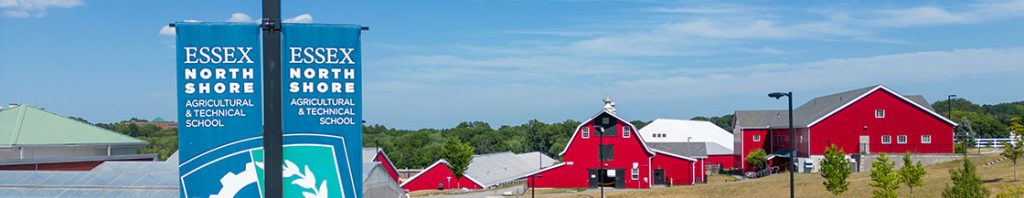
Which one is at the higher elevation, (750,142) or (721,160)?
(750,142)

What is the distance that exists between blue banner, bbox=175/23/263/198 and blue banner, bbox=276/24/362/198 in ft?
1.49

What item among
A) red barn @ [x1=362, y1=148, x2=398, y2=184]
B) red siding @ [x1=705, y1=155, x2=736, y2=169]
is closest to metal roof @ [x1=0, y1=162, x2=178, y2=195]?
red barn @ [x1=362, y1=148, x2=398, y2=184]

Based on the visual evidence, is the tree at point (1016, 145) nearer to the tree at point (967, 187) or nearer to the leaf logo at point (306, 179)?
the tree at point (967, 187)

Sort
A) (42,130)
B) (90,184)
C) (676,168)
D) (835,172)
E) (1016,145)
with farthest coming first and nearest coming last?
(676,168) < (42,130) < (1016,145) < (835,172) < (90,184)

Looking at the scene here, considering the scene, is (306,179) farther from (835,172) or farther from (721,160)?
(721,160)

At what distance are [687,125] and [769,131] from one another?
33754 millimetres

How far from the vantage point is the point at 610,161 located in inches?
2478

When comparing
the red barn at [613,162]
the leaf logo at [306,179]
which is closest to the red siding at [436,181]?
the red barn at [613,162]

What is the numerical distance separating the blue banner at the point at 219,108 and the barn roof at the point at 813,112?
56.1m

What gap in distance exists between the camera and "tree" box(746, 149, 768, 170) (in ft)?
228

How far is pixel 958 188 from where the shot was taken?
26.6 m

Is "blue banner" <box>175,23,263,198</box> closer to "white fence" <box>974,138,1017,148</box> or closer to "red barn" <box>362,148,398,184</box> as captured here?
"red barn" <box>362,148,398,184</box>

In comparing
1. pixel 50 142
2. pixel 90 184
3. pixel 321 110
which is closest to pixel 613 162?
pixel 50 142

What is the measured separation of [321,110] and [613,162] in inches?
2040
